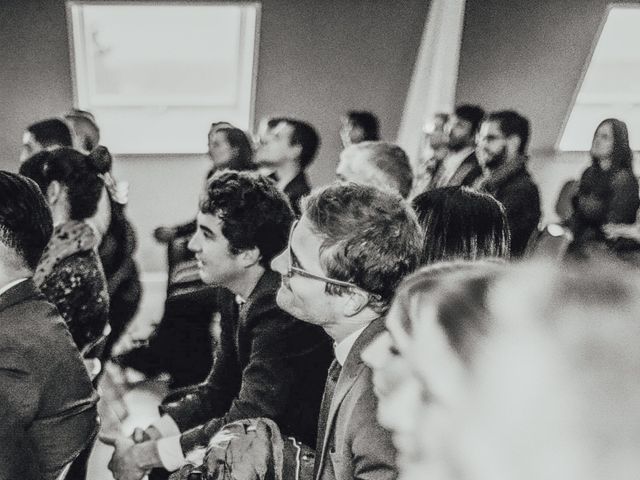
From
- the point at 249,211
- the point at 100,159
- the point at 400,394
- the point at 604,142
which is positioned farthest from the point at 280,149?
the point at 400,394

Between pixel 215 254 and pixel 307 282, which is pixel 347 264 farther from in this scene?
pixel 215 254

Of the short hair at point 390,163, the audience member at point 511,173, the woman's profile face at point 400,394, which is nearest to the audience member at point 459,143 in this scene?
the audience member at point 511,173

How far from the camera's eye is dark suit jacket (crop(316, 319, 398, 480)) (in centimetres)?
115

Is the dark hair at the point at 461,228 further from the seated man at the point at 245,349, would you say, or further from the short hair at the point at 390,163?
the short hair at the point at 390,163

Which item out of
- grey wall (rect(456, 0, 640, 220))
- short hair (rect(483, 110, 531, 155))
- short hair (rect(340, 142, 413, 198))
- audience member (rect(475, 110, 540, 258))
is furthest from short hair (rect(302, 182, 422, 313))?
grey wall (rect(456, 0, 640, 220))

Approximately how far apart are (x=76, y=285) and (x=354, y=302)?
34.6 inches

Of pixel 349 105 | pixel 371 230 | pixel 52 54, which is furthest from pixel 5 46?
pixel 371 230

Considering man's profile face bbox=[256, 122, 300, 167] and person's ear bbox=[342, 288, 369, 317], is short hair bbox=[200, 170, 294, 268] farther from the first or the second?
man's profile face bbox=[256, 122, 300, 167]

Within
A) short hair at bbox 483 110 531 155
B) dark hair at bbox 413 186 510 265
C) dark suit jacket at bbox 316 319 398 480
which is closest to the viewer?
dark suit jacket at bbox 316 319 398 480

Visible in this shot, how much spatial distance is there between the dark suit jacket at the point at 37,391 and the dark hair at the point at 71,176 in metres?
0.96

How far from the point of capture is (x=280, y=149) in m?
3.64

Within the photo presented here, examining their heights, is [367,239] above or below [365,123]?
above

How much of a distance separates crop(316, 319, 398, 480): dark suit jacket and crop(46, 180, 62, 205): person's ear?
1385 mm

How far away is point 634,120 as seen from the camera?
6547mm
